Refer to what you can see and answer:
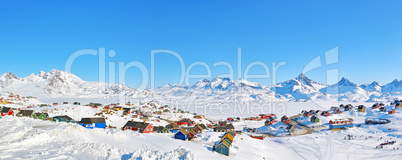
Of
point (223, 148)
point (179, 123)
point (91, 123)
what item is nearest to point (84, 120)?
point (91, 123)

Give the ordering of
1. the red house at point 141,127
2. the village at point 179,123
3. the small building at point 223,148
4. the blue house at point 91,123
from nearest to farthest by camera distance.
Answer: the small building at point 223,148
the village at point 179,123
the blue house at point 91,123
the red house at point 141,127

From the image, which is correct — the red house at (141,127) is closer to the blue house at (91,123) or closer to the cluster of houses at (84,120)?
the blue house at (91,123)

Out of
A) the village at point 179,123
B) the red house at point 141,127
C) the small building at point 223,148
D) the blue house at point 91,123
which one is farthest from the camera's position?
the red house at point 141,127

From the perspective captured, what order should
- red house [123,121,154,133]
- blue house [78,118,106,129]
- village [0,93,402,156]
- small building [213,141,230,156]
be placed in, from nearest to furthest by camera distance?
small building [213,141,230,156] < village [0,93,402,156] < blue house [78,118,106,129] < red house [123,121,154,133]

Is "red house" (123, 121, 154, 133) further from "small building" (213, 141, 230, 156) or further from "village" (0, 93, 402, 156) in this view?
"small building" (213, 141, 230, 156)

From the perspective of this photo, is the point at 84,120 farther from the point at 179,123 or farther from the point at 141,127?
the point at 179,123

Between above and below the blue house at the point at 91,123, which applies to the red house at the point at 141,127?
below

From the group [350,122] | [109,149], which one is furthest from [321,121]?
[109,149]

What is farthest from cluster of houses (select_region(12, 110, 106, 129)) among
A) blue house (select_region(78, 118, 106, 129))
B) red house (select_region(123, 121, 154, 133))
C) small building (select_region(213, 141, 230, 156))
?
small building (select_region(213, 141, 230, 156))

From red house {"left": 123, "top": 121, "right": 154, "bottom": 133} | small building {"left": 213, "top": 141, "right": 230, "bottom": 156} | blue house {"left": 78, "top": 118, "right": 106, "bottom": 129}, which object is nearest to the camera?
small building {"left": 213, "top": 141, "right": 230, "bottom": 156}

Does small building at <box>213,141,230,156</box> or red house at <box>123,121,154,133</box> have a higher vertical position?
small building at <box>213,141,230,156</box>

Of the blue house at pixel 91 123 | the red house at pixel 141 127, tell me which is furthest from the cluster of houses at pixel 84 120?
the red house at pixel 141 127
